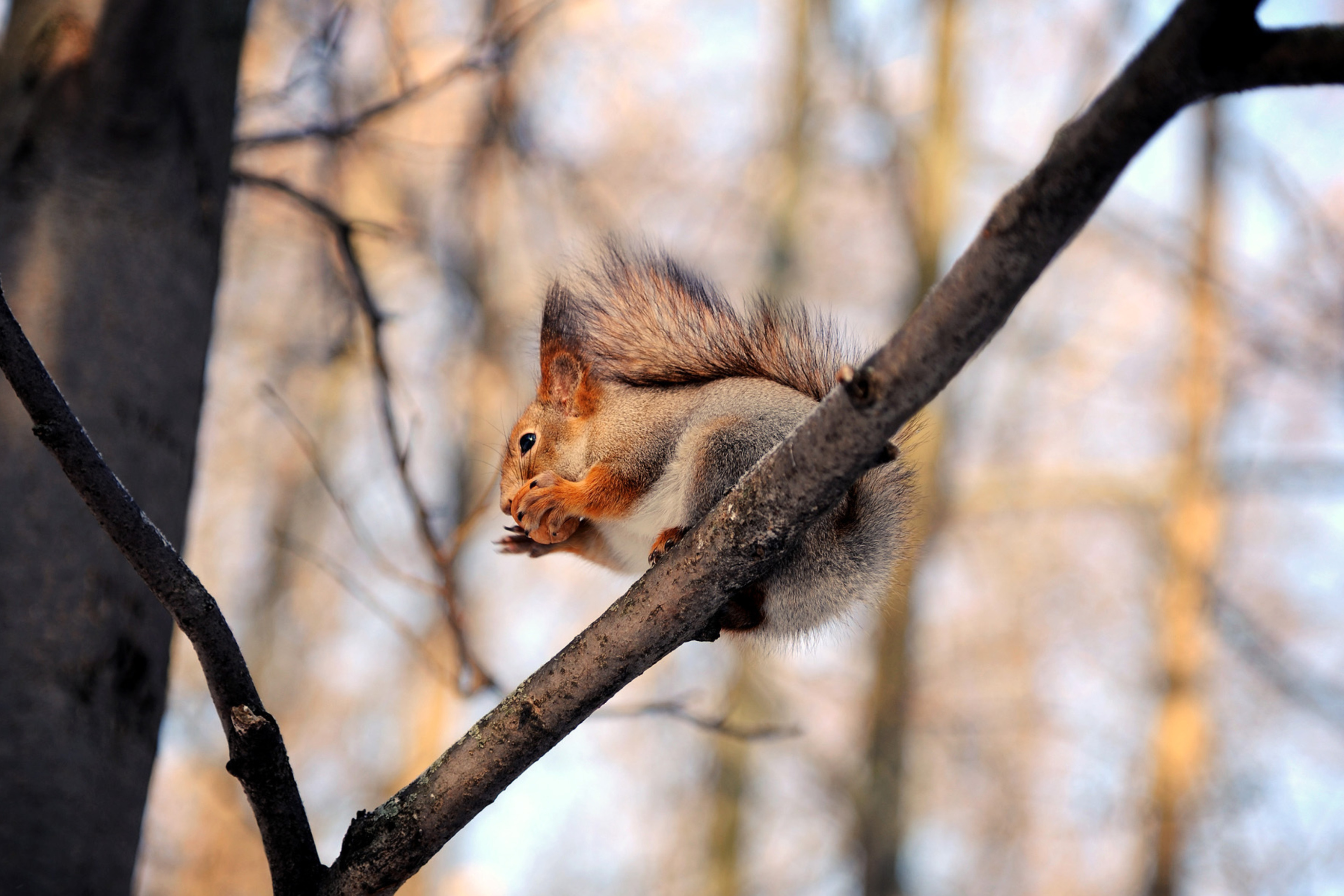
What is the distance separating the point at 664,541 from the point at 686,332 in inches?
16.7

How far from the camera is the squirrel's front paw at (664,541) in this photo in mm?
1546

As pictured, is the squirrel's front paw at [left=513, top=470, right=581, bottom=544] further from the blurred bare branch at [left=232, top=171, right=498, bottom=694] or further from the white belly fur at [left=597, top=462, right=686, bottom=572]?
the blurred bare branch at [left=232, top=171, right=498, bottom=694]

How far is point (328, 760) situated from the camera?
8.15 m

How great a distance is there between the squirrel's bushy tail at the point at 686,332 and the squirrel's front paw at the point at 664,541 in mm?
320

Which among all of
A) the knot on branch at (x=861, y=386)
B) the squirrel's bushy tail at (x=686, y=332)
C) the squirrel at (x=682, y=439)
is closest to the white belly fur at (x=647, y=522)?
the squirrel at (x=682, y=439)

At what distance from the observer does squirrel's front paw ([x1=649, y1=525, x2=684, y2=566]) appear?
1.55 m

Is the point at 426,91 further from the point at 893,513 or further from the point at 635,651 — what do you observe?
the point at 635,651

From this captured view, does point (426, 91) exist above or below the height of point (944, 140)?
below

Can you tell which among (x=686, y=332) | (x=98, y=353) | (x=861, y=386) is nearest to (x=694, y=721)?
(x=686, y=332)

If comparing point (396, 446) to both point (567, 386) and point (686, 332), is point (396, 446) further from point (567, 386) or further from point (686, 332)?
point (686, 332)

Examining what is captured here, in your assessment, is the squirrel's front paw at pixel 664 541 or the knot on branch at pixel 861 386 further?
the squirrel's front paw at pixel 664 541

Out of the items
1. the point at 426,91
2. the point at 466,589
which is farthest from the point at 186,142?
the point at 466,589

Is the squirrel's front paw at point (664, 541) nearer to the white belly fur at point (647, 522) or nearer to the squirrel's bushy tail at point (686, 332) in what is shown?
the white belly fur at point (647, 522)

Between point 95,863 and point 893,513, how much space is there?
4.30ft
